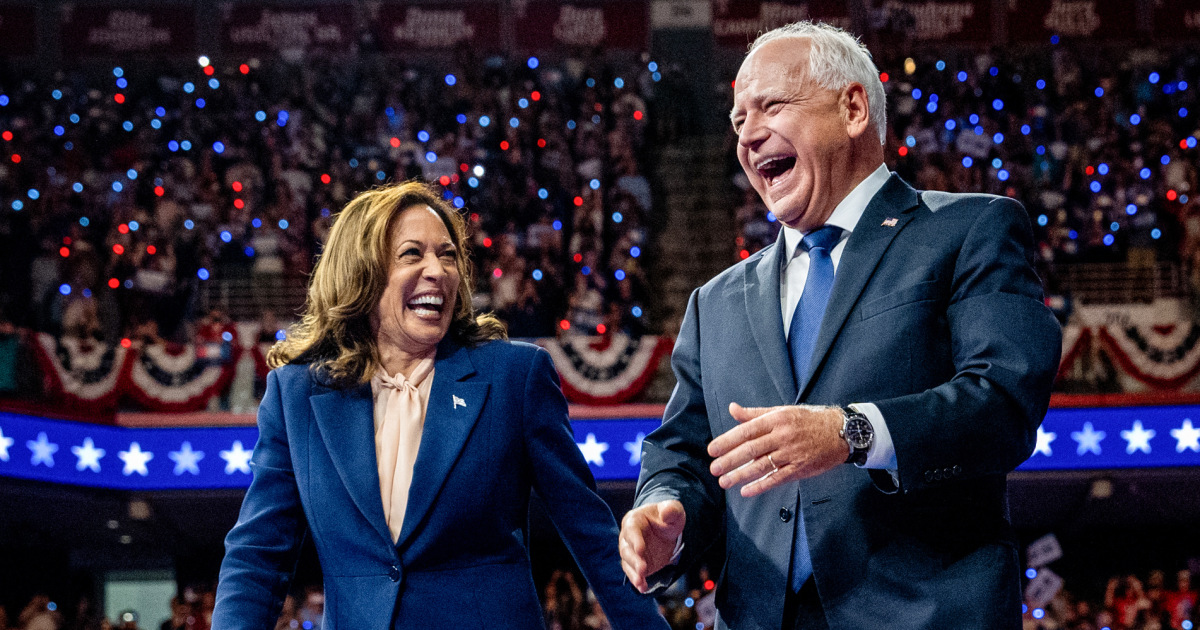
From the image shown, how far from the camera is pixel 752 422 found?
141 centimetres

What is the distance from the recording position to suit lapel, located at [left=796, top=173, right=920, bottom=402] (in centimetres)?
169

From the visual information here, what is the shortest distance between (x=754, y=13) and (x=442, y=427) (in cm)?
1418

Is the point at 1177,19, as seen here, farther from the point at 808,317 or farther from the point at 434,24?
the point at 808,317

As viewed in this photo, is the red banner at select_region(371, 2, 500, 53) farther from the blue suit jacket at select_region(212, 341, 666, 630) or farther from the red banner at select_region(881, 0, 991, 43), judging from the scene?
the blue suit jacket at select_region(212, 341, 666, 630)

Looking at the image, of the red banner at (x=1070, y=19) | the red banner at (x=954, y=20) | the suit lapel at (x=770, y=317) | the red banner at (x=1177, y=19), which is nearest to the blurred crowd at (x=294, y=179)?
the red banner at (x=954, y=20)

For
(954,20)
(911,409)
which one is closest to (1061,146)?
(954,20)

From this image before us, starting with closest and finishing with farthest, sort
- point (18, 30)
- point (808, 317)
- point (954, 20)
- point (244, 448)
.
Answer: point (808, 317) < point (244, 448) < point (18, 30) < point (954, 20)

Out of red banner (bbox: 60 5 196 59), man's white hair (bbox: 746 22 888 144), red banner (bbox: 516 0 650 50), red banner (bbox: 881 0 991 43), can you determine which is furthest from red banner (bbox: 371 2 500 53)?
man's white hair (bbox: 746 22 888 144)

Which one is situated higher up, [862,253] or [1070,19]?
[1070,19]

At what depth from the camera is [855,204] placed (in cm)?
184

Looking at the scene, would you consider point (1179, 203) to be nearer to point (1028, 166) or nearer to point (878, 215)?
point (1028, 166)

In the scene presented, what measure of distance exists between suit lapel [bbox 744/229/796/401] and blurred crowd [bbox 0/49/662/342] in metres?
7.35

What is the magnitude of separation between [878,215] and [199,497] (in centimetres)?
838

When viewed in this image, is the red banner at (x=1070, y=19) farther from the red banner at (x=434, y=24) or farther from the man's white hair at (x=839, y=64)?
the man's white hair at (x=839, y=64)
